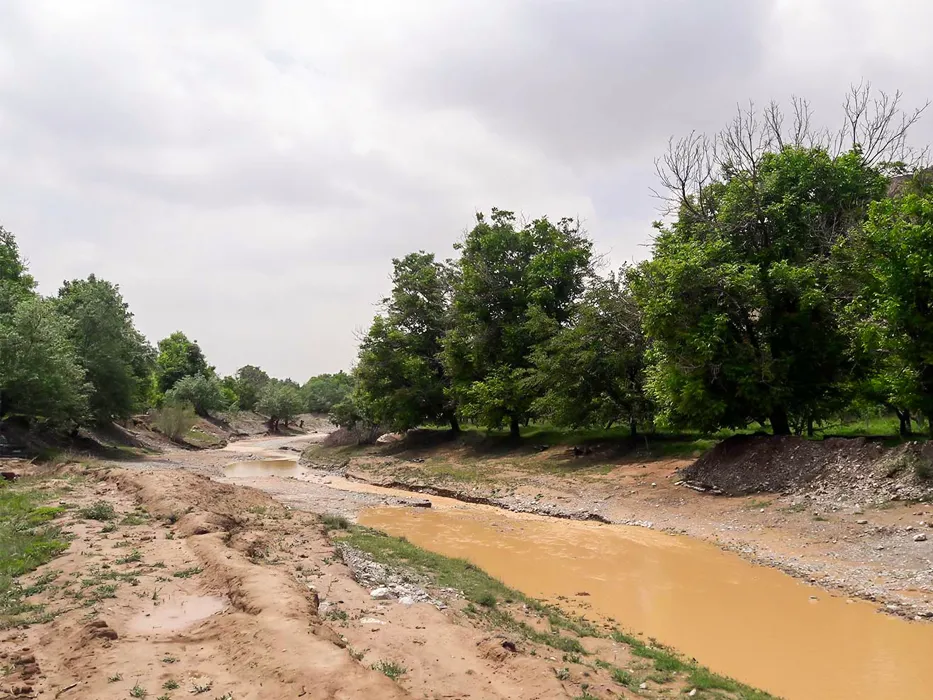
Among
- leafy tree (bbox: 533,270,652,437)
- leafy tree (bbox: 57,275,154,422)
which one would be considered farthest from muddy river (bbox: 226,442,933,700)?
leafy tree (bbox: 57,275,154,422)

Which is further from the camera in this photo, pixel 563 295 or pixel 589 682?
pixel 563 295

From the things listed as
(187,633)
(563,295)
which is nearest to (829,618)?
(187,633)

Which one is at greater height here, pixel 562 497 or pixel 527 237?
pixel 527 237

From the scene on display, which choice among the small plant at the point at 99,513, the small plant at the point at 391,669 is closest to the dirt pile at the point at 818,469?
the small plant at the point at 391,669

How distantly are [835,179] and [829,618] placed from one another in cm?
1726

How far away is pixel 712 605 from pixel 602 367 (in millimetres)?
18557

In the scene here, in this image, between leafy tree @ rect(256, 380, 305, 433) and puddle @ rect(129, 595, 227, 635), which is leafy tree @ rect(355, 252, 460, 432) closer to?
puddle @ rect(129, 595, 227, 635)

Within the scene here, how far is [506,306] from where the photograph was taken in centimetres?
3900

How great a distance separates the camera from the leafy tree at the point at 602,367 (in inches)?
1145

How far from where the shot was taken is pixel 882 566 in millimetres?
13148

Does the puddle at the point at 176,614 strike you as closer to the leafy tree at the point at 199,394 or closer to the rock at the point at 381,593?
the rock at the point at 381,593

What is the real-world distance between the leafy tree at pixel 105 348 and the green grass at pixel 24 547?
82.4 feet

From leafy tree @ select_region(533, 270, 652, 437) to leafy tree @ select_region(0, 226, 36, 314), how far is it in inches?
1379

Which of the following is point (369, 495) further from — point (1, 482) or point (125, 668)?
point (125, 668)
